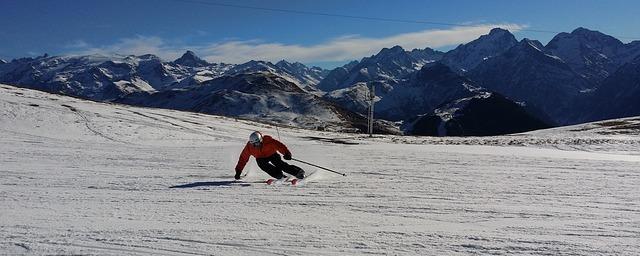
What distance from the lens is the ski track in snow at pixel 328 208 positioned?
7.21 metres

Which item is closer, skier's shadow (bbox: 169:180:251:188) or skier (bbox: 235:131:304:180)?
skier's shadow (bbox: 169:180:251:188)

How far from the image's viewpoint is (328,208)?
9.47m

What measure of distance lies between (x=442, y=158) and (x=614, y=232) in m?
10.5

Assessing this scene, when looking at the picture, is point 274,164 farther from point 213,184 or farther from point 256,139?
point 213,184

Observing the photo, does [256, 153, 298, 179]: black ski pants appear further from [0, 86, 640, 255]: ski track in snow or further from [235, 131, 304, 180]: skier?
[0, 86, 640, 255]: ski track in snow

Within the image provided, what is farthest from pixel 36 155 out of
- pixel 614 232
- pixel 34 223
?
pixel 614 232

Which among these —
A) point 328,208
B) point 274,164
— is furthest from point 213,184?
point 328,208

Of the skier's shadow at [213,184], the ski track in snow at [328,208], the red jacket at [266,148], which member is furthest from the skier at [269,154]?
the ski track in snow at [328,208]

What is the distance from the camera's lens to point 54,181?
41.2 ft

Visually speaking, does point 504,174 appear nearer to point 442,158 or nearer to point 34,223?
point 442,158

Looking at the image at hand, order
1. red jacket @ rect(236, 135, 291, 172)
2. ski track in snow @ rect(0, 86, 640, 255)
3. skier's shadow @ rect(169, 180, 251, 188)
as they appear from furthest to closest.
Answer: red jacket @ rect(236, 135, 291, 172)
skier's shadow @ rect(169, 180, 251, 188)
ski track in snow @ rect(0, 86, 640, 255)

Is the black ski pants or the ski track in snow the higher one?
the black ski pants

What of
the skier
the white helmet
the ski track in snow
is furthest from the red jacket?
the ski track in snow

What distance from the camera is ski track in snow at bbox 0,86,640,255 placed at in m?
7.21
